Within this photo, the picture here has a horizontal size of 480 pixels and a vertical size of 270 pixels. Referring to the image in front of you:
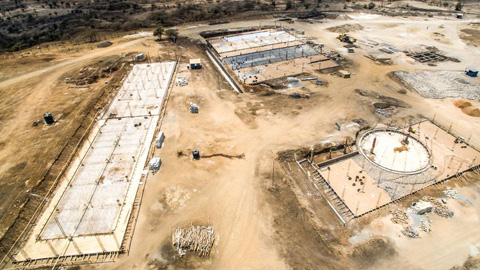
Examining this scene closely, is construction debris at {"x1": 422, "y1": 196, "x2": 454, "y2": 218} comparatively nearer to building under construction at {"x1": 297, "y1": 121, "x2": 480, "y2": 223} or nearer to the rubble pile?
building under construction at {"x1": 297, "y1": 121, "x2": 480, "y2": 223}

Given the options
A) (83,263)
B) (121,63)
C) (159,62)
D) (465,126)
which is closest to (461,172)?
(465,126)

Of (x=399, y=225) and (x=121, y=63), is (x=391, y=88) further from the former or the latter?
(x=121, y=63)

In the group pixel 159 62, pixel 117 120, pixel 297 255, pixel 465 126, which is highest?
pixel 159 62

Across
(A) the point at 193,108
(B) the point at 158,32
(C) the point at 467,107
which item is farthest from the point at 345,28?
(A) the point at 193,108

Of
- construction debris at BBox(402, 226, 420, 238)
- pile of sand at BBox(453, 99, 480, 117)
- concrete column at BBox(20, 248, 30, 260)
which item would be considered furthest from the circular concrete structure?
concrete column at BBox(20, 248, 30, 260)

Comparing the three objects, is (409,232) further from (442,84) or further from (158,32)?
(158,32)

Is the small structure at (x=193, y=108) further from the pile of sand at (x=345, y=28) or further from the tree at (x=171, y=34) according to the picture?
the pile of sand at (x=345, y=28)
